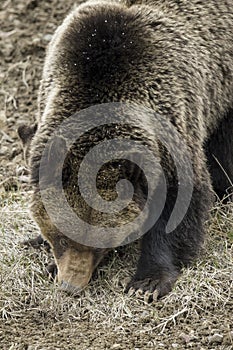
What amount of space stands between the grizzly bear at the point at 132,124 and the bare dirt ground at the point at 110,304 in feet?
0.46

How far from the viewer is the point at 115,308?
19.3 feet

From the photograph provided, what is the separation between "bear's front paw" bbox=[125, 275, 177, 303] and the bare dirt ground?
0.15ft

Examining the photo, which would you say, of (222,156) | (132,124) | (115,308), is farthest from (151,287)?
(222,156)

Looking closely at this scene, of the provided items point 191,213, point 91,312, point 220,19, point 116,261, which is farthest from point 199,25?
point 91,312

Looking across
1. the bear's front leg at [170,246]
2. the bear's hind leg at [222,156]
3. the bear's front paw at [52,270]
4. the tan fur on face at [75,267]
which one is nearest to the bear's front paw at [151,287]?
the bear's front leg at [170,246]

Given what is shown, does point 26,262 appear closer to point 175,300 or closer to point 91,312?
point 91,312

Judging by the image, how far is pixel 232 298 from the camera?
19.3ft

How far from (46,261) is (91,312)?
745mm

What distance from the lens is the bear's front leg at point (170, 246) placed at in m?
6.05

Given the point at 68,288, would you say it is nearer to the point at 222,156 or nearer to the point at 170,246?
the point at 170,246

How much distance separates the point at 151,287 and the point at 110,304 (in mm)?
291

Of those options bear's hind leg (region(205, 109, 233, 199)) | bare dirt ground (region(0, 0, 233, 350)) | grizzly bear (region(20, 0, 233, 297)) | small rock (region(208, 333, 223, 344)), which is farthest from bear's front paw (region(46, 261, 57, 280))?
bear's hind leg (region(205, 109, 233, 199))

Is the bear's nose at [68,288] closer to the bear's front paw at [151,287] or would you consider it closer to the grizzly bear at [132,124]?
the grizzly bear at [132,124]

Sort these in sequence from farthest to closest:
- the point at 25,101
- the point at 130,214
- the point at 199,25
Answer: the point at 25,101, the point at 199,25, the point at 130,214
